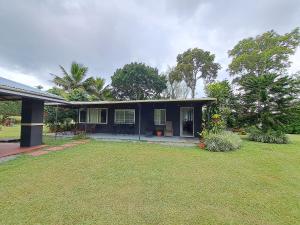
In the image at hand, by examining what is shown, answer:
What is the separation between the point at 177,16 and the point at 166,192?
34.0ft

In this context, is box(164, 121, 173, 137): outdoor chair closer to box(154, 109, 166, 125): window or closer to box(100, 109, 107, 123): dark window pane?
box(154, 109, 166, 125): window

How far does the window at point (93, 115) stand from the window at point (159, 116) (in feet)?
13.5

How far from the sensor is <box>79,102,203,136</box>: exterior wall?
1268 cm

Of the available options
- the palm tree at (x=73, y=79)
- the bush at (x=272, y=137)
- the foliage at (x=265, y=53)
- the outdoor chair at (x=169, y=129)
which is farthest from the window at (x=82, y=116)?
the foliage at (x=265, y=53)

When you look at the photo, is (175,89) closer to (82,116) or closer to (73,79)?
(73,79)

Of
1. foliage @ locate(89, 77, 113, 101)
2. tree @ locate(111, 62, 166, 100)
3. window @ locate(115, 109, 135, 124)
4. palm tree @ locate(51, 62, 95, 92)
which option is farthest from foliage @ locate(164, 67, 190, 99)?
window @ locate(115, 109, 135, 124)

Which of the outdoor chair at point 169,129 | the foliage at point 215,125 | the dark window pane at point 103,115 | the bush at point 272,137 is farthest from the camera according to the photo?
the dark window pane at point 103,115

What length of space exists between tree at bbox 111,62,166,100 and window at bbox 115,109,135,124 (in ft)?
50.0

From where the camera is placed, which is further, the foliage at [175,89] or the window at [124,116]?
the foliage at [175,89]

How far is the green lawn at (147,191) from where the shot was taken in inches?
113

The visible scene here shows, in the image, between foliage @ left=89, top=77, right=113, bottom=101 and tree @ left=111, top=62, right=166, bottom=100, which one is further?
tree @ left=111, top=62, right=166, bottom=100

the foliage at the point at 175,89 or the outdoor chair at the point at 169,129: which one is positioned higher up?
the foliage at the point at 175,89

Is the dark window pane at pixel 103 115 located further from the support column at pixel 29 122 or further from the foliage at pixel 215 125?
the foliage at pixel 215 125

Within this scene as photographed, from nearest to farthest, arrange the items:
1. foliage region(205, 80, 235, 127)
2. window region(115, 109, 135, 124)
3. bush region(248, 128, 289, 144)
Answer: foliage region(205, 80, 235, 127)
bush region(248, 128, 289, 144)
window region(115, 109, 135, 124)
